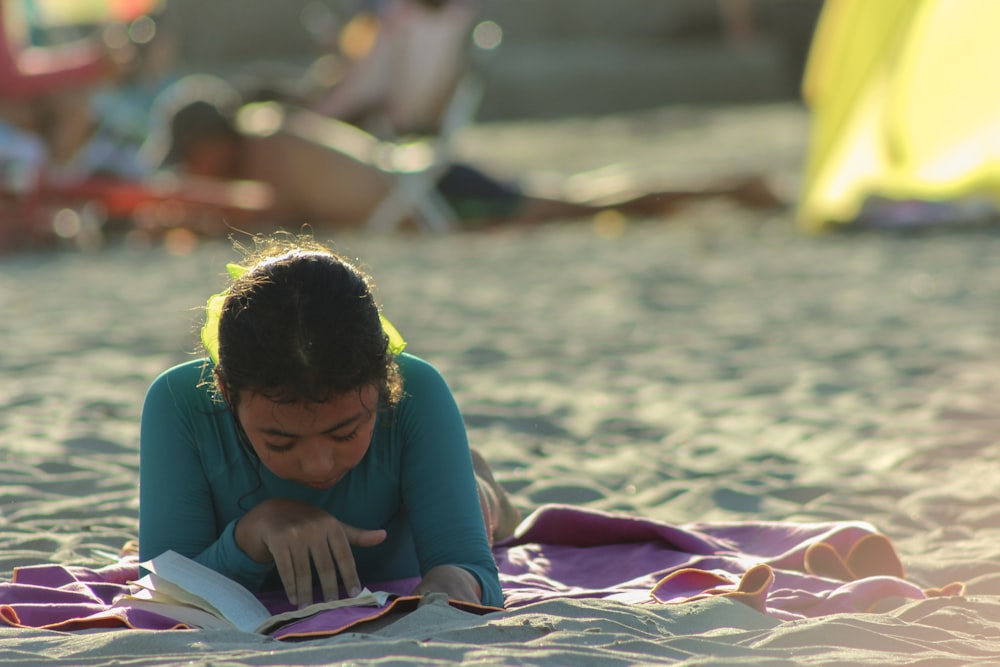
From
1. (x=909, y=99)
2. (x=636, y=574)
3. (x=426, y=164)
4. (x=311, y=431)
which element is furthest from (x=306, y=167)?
(x=311, y=431)

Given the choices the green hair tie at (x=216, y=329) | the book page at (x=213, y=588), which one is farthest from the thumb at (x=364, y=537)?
the green hair tie at (x=216, y=329)

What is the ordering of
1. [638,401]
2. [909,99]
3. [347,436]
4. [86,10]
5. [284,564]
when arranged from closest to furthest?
[347,436]
[284,564]
[638,401]
[909,99]
[86,10]

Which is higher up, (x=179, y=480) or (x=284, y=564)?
(x=179, y=480)

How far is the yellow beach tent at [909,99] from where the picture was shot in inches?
262

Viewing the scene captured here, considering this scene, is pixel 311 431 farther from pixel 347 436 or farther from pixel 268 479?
pixel 268 479

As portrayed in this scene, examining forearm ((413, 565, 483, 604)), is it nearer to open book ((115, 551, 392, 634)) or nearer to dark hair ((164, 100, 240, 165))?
open book ((115, 551, 392, 634))

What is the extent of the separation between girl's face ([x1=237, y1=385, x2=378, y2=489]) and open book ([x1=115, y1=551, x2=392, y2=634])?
0.24m

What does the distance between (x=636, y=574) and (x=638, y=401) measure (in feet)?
7.07

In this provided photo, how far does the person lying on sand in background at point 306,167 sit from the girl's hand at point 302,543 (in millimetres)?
7530

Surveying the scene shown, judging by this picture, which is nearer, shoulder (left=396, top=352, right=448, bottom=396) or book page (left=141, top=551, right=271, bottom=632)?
Answer: book page (left=141, top=551, right=271, bottom=632)

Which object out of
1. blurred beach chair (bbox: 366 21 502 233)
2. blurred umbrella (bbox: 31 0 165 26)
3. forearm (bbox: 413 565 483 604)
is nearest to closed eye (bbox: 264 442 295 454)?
forearm (bbox: 413 565 483 604)

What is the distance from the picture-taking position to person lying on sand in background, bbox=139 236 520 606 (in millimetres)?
2363

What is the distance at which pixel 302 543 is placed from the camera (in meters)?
2.52

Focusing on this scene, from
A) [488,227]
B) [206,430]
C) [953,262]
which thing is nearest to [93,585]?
[206,430]
